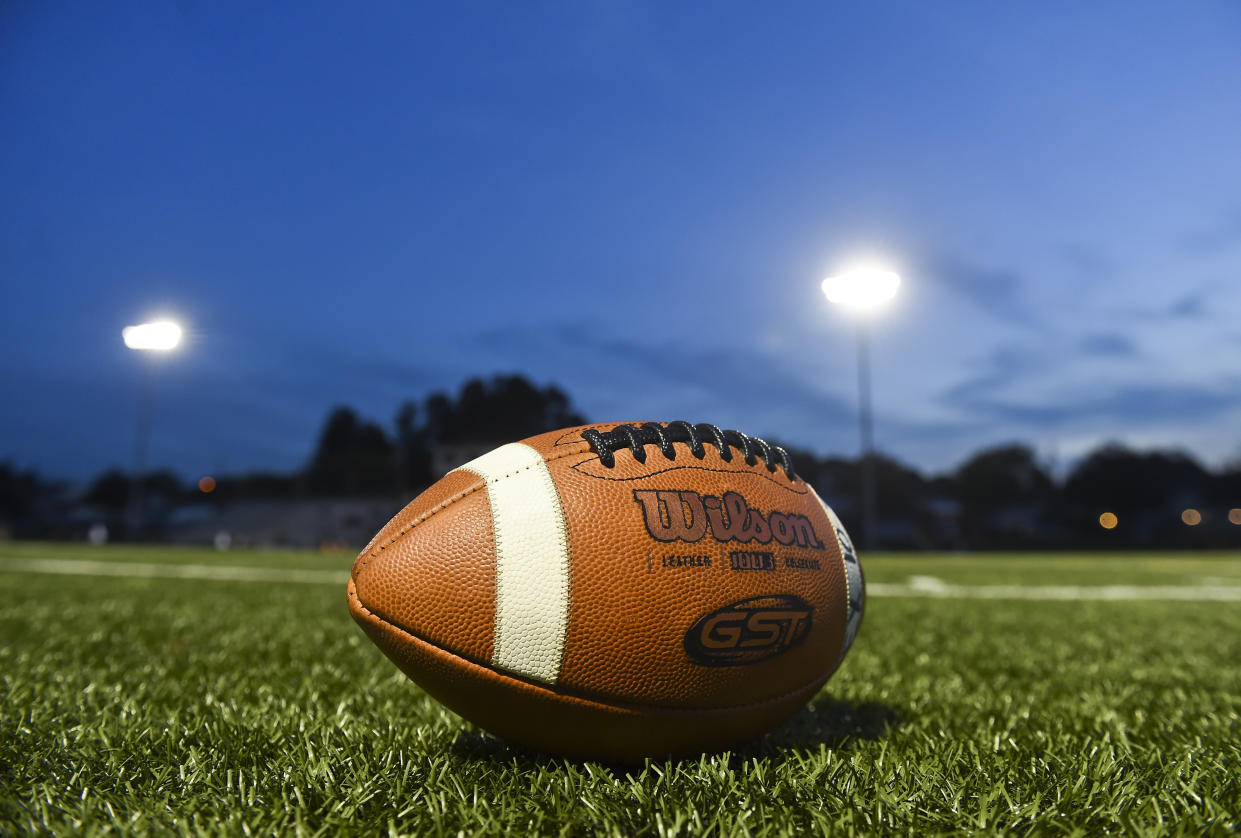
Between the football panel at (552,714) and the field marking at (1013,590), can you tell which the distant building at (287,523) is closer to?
the field marking at (1013,590)

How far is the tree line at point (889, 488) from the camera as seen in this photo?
49.2 meters

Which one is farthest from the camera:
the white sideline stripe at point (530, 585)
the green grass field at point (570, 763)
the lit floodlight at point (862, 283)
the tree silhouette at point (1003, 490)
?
the tree silhouette at point (1003, 490)

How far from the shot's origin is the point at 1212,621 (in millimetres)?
6391

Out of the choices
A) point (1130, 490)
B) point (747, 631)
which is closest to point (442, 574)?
point (747, 631)

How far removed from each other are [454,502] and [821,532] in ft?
3.35

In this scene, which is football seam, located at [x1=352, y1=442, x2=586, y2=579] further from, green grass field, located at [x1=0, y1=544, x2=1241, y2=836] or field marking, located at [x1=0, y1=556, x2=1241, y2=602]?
field marking, located at [x1=0, y1=556, x2=1241, y2=602]

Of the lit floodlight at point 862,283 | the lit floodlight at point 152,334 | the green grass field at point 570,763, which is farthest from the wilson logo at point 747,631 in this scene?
the lit floodlight at point 152,334

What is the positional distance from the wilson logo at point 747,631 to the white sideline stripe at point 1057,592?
23.0 feet

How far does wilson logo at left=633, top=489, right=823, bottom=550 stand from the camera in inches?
74.0

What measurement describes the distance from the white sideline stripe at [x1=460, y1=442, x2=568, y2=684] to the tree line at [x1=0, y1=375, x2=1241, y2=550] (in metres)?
41.8

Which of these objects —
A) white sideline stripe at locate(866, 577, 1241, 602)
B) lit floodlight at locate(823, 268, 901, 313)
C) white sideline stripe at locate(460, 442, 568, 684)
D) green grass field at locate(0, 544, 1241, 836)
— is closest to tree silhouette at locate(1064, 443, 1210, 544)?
lit floodlight at locate(823, 268, 901, 313)

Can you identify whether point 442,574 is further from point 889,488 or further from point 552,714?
point 889,488

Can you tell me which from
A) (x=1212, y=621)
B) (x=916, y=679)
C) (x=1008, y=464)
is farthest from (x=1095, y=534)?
(x=916, y=679)

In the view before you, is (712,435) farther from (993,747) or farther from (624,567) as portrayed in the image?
(993,747)
